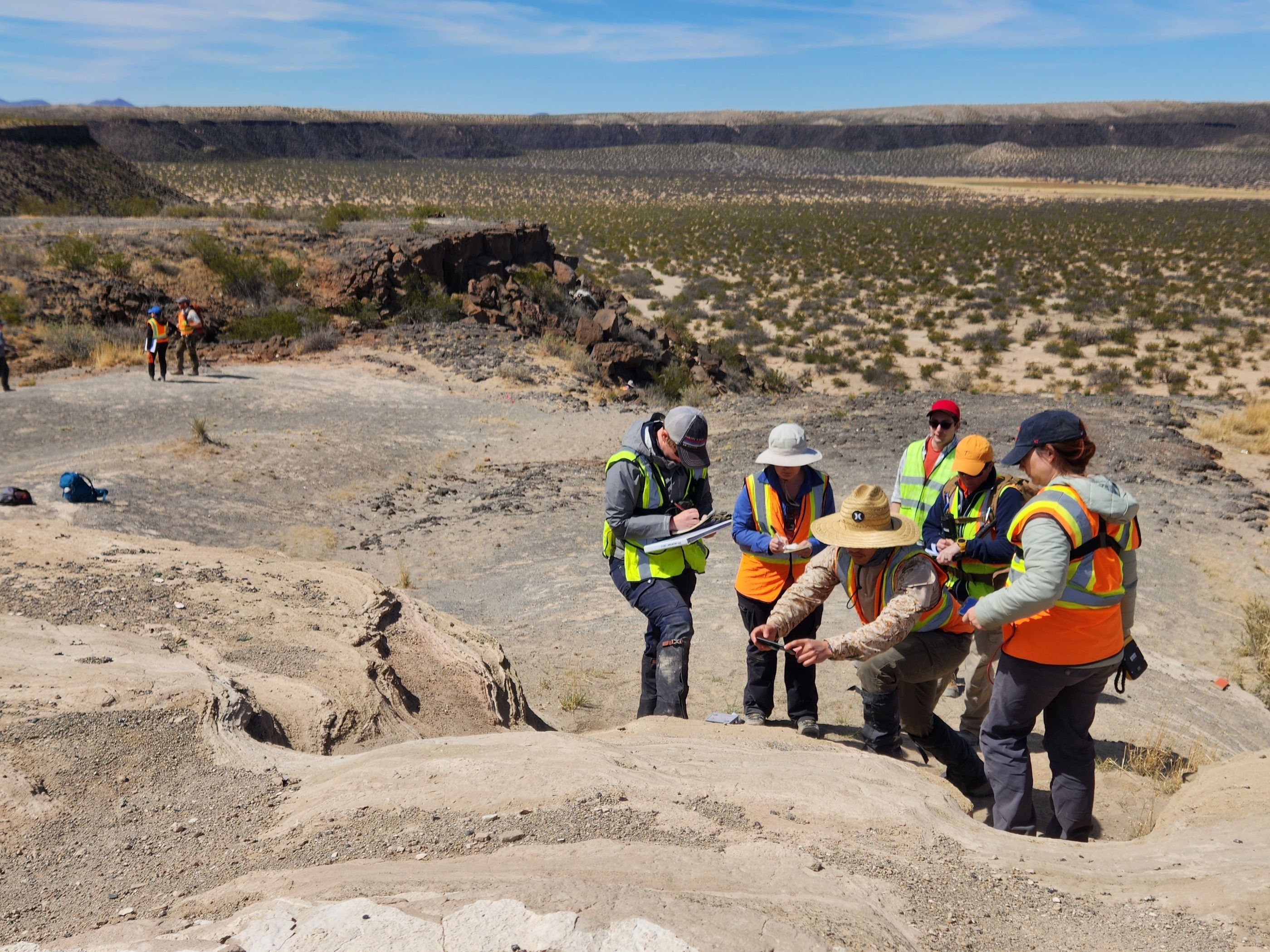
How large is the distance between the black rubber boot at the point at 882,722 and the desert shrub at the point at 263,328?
54.9 feet

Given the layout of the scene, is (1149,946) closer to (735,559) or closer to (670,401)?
(735,559)

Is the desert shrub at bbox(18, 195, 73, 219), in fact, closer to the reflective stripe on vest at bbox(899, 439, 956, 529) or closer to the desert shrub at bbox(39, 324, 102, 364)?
the desert shrub at bbox(39, 324, 102, 364)

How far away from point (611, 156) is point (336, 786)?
114211mm

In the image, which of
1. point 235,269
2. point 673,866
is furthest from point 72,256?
point 673,866

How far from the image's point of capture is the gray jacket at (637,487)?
489 cm

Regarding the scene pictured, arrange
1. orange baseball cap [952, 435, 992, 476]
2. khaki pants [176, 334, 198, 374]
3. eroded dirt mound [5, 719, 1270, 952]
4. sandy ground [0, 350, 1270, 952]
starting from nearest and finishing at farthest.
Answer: eroded dirt mound [5, 719, 1270, 952] → sandy ground [0, 350, 1270, 952] → orange baseball cap [952, 435, 992, 476] → khaki pants [176, 334, 198, 374]

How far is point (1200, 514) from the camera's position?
10.4m

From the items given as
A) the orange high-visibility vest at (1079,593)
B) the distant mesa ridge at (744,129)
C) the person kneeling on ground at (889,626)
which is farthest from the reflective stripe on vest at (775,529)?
the distant mesa ridge at (744,129)

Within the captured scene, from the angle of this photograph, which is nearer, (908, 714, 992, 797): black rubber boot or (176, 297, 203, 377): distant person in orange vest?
(908, 714, 992, 797): black rubber boot

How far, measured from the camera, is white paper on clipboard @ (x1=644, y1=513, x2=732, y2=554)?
487cm

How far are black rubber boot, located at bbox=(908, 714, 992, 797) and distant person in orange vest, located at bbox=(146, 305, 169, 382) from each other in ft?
46.3

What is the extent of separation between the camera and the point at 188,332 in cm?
1540

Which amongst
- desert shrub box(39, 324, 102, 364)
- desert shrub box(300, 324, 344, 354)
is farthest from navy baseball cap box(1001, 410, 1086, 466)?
desert shrub box(39, 324, 102, 364)

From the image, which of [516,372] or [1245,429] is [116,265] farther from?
[1245,429]
